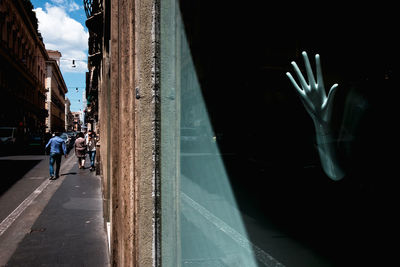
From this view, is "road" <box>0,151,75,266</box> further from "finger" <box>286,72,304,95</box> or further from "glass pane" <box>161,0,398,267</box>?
"finger" <box>286,72,304,95</box>

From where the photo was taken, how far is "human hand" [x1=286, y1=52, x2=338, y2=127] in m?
2.10

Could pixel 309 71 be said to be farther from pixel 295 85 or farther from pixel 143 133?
pixel 143 133

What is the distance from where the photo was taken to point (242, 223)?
4.84 meters

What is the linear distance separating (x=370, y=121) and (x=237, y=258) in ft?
9.12

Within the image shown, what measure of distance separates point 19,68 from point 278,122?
40202 millimetres

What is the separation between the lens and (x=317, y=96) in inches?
85.0

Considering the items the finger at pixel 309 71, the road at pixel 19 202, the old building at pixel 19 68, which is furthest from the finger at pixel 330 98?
the old building at pixel 19 68

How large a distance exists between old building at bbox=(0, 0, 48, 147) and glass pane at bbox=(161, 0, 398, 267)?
27.9 meters

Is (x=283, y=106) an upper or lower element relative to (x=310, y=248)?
upper

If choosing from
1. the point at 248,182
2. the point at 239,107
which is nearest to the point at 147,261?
the point at 239,107

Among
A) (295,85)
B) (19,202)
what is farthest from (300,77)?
(19,202)

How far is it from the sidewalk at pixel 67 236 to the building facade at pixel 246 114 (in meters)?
1.98

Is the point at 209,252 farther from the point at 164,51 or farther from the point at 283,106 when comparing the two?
the point at 164,51

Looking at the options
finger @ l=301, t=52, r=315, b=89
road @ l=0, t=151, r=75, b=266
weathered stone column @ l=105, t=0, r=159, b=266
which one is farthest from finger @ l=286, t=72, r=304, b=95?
road @ l=0, t=151, r=75, b=266
